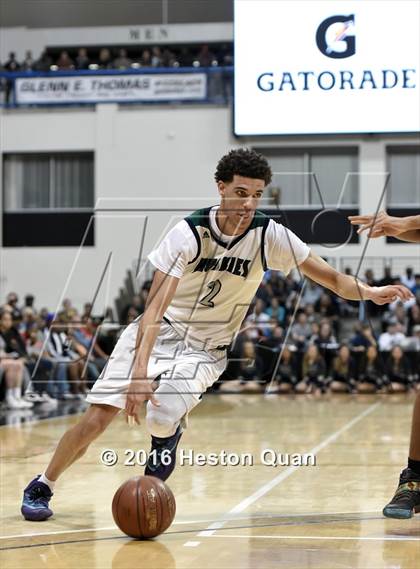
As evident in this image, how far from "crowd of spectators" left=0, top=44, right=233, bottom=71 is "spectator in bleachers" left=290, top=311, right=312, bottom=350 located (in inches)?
334

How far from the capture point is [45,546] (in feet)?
15.2

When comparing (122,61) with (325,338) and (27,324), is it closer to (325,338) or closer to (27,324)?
(27,324)

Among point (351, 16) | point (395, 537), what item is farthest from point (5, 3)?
point (395, 537)

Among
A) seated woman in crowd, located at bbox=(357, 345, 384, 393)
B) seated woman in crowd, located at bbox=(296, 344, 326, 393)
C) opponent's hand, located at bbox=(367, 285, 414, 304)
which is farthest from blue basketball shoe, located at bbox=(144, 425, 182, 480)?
seated woman in crowd, located at bbox=(357, 345, 384, 393)

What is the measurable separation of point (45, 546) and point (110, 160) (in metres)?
19.4

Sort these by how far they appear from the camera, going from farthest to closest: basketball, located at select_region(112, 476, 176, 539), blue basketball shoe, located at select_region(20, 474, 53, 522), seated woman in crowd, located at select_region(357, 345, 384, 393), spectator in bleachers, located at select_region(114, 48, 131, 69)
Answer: spectator in bleachers, located at select_region(114, 48, 131, 69), seated woman in crowd, located at select_region(357, 345, 384, 393), blue basketball shoe, located at select_region(20, 474, 53, 522), basketball, located at select_region(112, 476, 176, 539)

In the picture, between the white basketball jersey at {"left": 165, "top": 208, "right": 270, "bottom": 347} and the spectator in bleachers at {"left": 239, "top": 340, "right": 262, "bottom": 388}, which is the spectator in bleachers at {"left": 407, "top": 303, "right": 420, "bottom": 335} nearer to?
the spectator in bleachers at {"left": 239, "top": 340, "right": 262, "bottom": 388}

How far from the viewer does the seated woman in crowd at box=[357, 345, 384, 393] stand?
16656 millimetres

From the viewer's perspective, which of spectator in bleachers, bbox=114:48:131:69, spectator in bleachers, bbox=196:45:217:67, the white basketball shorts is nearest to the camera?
the white basketball shorts

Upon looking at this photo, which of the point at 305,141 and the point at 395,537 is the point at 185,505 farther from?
the point at 305,141

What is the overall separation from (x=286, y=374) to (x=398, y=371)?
2061 mm

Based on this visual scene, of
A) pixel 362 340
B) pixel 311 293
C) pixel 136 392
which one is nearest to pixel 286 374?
pixel 362 340

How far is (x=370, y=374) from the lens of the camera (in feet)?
55.7

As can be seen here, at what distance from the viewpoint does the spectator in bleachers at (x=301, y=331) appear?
1719cm
